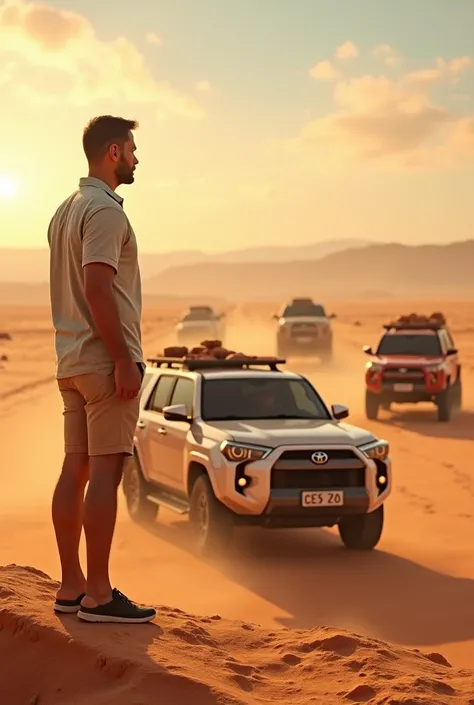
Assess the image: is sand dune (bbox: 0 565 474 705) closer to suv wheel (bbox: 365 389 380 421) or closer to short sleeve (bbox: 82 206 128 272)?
short sleeve (bbox: 82 206 128 272)

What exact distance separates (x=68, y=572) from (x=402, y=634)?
9.78 feet

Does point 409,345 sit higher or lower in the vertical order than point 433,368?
higher

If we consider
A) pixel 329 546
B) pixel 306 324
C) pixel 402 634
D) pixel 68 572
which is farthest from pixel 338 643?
pixel 306 324

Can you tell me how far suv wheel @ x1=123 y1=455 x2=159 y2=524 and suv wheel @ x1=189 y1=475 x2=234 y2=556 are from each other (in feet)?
5.72

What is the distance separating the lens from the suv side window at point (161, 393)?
1275 centimetres

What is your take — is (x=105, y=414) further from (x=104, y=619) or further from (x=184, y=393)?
(x=184, y=393)

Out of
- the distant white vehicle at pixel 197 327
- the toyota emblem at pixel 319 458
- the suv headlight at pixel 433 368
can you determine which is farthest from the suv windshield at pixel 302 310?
the toyota emblem at pixel 319 458

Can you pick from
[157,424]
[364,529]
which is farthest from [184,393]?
[364,529]

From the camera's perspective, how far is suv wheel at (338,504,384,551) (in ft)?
35.9

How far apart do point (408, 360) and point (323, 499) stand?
13764 mm

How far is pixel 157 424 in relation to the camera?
41.2ft

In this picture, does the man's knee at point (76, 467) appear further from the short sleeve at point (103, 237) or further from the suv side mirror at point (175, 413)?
the suv side mirror at point (175, 413)

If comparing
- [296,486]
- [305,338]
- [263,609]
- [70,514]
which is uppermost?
[305,338]

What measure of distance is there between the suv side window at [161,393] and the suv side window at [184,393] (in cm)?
15
